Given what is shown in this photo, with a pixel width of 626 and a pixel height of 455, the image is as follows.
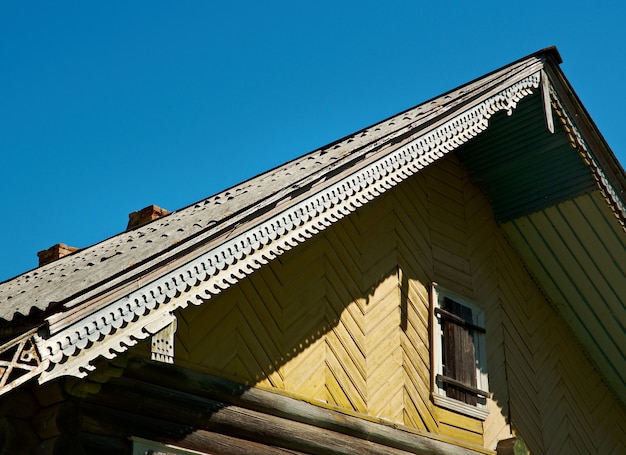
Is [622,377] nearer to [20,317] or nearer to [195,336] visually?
[195,336]

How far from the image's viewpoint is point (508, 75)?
991 centimetres

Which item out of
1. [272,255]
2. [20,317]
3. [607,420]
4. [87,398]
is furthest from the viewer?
[607,420]

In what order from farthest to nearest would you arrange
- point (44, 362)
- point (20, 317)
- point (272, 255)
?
point (272, 255) → point (20, 317) → point (44, 362)

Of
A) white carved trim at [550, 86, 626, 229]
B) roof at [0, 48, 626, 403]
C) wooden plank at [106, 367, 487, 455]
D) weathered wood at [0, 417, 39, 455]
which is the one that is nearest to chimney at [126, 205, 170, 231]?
roof at [0, 48, 626, 403]

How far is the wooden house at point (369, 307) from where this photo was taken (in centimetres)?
635

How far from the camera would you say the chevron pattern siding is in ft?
26.2

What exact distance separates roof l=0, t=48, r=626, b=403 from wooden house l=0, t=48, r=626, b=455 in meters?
0.02

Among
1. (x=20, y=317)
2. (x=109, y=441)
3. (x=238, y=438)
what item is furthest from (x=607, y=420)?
(x=20, y=317)

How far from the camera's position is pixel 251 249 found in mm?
6941

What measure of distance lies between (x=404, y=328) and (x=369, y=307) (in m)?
0.55

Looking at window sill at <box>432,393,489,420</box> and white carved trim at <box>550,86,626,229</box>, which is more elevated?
white carved trim at <box>550,86,626,229</box>

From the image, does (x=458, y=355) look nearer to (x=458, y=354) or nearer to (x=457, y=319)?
(x=458, y=354)

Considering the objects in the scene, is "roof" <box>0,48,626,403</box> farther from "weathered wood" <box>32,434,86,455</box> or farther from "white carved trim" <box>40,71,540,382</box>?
"weathered wood" <box>32,434,86,455</box>

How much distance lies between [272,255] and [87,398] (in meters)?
1.76
